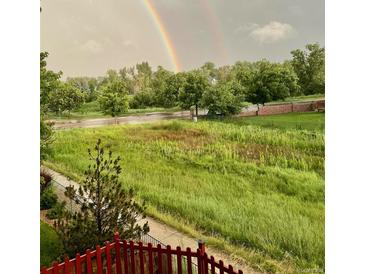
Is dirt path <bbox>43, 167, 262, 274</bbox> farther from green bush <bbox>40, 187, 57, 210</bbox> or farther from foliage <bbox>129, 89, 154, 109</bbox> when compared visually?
foliage <bbox>129, 89, 154, 109</bbox>

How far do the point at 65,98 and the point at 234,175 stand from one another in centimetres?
176

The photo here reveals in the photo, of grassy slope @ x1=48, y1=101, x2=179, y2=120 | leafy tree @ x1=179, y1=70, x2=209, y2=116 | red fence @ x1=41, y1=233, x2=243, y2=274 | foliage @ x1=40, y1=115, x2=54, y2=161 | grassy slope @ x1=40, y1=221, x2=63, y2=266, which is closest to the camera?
red fence @ x1=41, y1=233, x2=243, y2=274

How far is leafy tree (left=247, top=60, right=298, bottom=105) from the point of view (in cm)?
373

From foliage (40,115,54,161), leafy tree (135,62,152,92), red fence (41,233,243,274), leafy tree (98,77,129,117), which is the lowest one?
red fence (41,233,243,274)

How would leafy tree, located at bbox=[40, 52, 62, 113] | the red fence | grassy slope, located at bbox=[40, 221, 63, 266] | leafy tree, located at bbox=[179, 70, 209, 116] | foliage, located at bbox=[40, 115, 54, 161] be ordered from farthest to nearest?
leafy tree, located at bbox=[179, 70, 209, 116], foliage, located at bbox=[40, 115, 54, 161], leafy tree, located at bbox=[40, 52, 62, 113], grassy slope, located at bbox=[40, 221, 63, 266], the red fence

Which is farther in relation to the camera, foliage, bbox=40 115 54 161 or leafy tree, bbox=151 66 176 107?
leafy tree, bbox=151 66 176 107

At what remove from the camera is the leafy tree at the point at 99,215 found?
3.48 m

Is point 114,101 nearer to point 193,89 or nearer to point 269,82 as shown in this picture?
point 193,89

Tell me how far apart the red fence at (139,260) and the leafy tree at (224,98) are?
1381 millimetres

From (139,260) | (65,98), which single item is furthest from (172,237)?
(65,98)

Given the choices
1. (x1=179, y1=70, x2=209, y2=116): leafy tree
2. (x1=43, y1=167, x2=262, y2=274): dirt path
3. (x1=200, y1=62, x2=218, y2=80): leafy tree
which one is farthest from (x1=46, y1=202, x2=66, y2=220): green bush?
(x1=200, y1=62, x2=218, y2=80): leafy tree

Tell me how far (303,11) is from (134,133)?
1.89 m

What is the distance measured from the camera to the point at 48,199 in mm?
3762

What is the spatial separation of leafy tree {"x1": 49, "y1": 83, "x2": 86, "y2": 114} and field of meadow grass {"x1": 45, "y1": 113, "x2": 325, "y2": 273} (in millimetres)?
244
